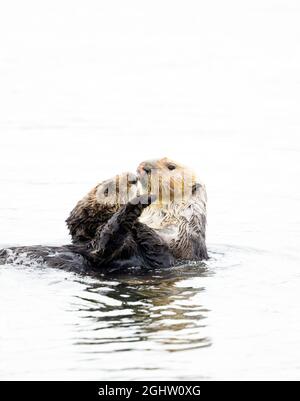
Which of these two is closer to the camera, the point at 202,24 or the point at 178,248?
the point at 178,248

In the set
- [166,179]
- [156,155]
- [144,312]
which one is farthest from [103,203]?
[156,155]

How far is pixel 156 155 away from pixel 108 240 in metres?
4.81

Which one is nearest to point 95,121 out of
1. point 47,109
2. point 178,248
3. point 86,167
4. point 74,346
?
point 47,109

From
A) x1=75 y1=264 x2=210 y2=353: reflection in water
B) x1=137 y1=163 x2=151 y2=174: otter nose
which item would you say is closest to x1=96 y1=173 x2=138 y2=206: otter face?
x1=137 y1=163 x2=151 y2=174: otter nose

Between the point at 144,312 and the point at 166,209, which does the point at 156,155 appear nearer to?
the point at 166,209

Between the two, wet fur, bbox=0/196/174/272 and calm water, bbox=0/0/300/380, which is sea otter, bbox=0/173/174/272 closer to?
wet fur, bbox=0/196/174/272

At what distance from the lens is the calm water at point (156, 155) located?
5914 mm

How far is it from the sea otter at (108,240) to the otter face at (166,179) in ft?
0.70

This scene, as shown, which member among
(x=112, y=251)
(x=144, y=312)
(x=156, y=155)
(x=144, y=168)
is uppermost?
(x=156, y=155)

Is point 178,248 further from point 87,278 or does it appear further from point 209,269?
point 87,278

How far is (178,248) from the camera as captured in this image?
7.98m

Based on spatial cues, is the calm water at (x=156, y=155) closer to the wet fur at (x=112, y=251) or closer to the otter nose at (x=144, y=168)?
the wet fur at (x=112, y=251)

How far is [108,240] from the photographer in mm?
7367

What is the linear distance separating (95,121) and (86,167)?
2166 millimetres
